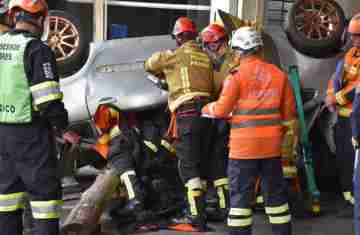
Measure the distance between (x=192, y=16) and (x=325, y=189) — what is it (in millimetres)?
3428

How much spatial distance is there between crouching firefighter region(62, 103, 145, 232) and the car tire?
85 centimetres

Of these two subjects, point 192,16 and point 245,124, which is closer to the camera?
point 245,124

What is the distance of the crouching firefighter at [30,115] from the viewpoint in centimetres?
410

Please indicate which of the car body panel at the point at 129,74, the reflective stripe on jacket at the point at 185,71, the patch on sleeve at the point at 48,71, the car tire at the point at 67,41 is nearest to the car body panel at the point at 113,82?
the car body panel at the point at 129,74

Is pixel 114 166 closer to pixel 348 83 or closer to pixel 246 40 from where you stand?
pixel 246 40

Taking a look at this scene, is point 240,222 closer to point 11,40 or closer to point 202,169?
point 202,169

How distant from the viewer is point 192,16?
9133 mm

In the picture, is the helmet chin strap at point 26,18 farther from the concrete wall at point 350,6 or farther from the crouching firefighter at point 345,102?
the concrete wall at point 350,6

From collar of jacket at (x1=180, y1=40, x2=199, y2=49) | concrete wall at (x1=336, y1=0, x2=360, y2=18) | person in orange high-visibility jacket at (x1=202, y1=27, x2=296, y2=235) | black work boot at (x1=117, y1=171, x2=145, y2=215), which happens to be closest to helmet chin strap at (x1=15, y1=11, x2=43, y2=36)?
person in orange high-visibility jacket at (x1=202, y1=27, x2=296, y2=235)

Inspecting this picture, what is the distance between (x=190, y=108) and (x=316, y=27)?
2.16 metres

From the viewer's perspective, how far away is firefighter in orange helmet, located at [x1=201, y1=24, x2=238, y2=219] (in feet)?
19.8

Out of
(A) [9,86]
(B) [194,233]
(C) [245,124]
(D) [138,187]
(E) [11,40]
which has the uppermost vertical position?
(E) [11,40]

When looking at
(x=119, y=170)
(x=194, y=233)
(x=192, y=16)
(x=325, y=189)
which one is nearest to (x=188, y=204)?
(x=194, y=233)

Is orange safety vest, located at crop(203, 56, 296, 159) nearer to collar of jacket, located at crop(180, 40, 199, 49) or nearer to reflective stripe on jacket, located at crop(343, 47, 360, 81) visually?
collar of jacket, located at crop(180, 40, 199, 49)
